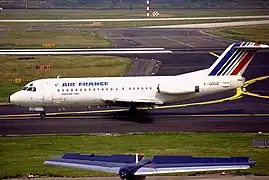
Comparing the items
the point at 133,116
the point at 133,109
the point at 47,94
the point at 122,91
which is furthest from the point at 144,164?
the point at 47,94

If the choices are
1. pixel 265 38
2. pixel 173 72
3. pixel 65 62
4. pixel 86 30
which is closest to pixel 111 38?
pixel 86 30

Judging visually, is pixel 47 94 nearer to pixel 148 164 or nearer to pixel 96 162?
pixel 96 162

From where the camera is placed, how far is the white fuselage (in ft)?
136

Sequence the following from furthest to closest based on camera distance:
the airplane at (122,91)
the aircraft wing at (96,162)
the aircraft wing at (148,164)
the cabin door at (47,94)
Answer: the cabin door at (47,94)
the airplane at (122,91)
the aircraft wing at (96,162)
the aircraft wing at (148,164)

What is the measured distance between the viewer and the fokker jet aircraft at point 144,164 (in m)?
14.3

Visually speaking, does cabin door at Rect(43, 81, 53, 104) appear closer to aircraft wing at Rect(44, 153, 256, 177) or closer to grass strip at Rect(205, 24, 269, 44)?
aircraft wing at Rect(44, 153, 256, 177)

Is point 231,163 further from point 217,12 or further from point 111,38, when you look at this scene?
point 217,12

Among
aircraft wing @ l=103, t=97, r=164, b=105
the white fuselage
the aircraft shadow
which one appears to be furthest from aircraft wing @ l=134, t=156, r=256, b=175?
the white fuselage

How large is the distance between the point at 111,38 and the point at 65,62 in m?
36.1

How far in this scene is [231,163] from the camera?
49.5 feet

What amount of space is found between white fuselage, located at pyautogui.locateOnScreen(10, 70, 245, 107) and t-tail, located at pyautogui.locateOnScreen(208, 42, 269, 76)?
90 cm

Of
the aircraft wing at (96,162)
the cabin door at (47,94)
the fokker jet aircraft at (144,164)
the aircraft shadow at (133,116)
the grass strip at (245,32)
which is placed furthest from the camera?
the grass strip at (245,32)

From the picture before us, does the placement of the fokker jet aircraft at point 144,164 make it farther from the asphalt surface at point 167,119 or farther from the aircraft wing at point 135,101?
the aircraft wing at point 135,101

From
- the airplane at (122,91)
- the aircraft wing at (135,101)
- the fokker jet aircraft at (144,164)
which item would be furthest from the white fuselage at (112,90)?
the fokker jet aircraft at (144,164)
